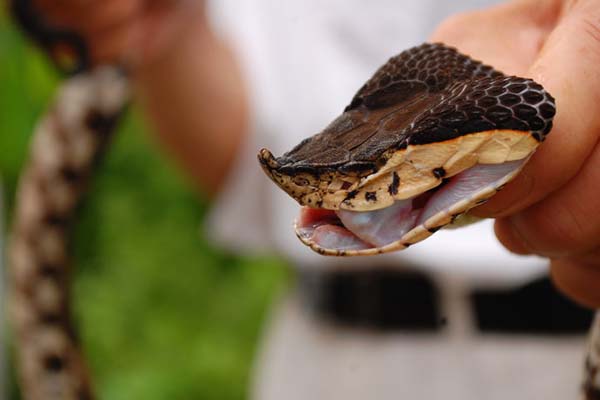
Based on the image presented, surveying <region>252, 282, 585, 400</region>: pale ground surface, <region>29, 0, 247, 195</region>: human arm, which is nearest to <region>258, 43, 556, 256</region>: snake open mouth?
<region>252, 282, 585, 400</region>: pale ground surface

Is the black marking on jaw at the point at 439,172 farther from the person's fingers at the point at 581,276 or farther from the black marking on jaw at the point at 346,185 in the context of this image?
the person's fingers at the point at 581,276

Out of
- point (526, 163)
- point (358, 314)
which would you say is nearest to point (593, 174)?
point (526, 163)

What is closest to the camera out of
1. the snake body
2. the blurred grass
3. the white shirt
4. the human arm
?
the white shirt

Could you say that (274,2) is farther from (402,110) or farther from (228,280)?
(228,280)

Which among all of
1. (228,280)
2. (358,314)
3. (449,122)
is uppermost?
(449,122)

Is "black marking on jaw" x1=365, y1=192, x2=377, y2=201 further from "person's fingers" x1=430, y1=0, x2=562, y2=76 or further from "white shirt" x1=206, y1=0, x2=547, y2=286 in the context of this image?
"white shirt" x1=206, y1=0, x2=547, y2=286

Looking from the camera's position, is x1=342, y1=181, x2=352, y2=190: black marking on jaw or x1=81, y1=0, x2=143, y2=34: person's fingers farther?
x1=81, y1=0, x2=143, y2=34: person's fingers
